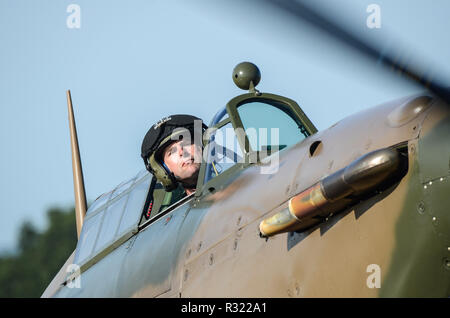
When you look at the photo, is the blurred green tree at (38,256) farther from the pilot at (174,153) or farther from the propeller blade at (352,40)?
the propeller blade at (352,40)

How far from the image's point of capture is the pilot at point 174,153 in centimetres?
675

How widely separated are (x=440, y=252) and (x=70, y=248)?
5065 cm

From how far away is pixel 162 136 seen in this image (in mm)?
7062

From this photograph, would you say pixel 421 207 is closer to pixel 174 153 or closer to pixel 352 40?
pixel 352 40

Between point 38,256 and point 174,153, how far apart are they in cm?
4681

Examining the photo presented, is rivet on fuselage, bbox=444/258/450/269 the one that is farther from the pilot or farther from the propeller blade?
the pilot

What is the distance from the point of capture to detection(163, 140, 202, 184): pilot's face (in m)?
6.75

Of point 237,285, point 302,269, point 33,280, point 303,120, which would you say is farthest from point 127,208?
point 33,280

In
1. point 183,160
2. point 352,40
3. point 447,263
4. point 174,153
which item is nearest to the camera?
point 352,40

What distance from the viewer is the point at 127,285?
5.84 metres

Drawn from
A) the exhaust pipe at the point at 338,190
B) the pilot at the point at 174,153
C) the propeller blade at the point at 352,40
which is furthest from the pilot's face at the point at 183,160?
the propeller blade at the point at 352,40

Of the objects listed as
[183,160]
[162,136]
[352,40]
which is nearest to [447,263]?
[352,40]

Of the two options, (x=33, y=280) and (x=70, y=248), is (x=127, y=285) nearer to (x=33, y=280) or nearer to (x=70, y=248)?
(x=33, y=280)

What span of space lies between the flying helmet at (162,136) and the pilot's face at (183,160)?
5 centimetres
